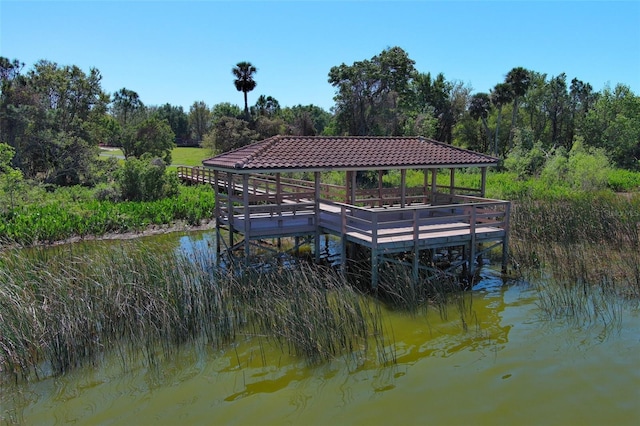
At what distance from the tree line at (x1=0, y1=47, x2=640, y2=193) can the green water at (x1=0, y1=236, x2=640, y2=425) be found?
70.5 feet

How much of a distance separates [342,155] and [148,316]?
7471mm

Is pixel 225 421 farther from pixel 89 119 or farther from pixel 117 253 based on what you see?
pixel 89 119

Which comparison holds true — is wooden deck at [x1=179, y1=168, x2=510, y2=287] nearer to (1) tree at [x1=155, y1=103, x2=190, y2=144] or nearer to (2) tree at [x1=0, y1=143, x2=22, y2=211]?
(2) tree at [x1=0, y1=143, x2=22, y2=211]

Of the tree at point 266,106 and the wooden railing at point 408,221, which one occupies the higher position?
the tree at point 266,106

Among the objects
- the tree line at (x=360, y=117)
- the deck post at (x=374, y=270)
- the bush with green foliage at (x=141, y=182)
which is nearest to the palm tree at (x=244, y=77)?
the tree line at (x=360, y=117)

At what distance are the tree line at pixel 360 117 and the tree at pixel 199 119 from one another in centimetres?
1622

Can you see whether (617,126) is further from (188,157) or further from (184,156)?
(184,156)

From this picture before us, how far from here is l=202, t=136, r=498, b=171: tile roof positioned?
12.9 m

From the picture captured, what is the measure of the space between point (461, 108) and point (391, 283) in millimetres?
46083

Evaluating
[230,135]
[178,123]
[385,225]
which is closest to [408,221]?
[385,225]

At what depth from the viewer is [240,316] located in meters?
9.59

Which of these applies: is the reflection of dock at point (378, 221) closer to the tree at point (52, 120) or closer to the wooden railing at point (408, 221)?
the wooden railing at point (408, 221)

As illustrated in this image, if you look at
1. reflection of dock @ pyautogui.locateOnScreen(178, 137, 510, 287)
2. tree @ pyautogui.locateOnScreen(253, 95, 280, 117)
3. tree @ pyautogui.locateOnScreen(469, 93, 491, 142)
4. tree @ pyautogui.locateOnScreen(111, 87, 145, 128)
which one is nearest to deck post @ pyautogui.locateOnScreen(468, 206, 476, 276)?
reflection of dock @ pyautogui.locateOnScreen(178, 137, 510, 287)

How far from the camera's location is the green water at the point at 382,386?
6.93 metres
